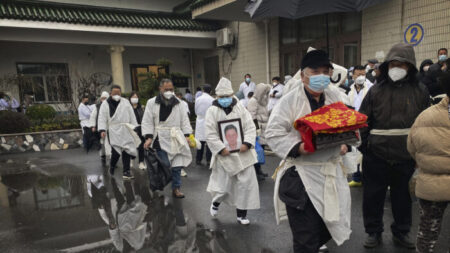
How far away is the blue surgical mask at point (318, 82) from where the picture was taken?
2.38 meters

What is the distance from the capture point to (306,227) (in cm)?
234

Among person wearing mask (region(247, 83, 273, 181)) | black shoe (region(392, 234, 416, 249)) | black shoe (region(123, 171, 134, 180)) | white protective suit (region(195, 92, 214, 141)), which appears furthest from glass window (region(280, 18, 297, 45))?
black shoe (region(392, 234, 416, 249))

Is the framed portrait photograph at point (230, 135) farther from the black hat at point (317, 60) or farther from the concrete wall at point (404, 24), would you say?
the concrete wall at point (404, 24)

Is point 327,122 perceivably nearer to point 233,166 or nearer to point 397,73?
point 397,73

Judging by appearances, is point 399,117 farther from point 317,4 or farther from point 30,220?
point 30,220

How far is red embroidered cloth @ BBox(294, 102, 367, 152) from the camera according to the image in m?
2.16

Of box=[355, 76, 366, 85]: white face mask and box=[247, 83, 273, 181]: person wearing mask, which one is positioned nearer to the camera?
box=[355, 76, 366, 85]: white face mask

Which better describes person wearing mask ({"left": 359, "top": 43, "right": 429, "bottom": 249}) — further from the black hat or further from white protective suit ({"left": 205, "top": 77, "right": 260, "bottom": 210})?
white protective suit ({"left": 205, "top": 77, "right": 260, "bottom": 210})

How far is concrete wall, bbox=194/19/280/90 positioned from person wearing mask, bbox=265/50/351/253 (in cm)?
1061

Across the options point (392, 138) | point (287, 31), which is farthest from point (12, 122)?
point (392, 138)

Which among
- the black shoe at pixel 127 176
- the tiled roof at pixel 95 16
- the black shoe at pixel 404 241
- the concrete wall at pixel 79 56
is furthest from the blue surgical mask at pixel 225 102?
the concrete wall at pixel 79 56

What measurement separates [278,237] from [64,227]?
115 inches

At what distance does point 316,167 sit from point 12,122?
Answer: 1139 cm

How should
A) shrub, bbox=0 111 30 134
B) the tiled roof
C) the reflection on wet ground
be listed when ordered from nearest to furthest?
the reflection on wet ground → shrub, bbox=0 111 30 134 → the tiled roof
